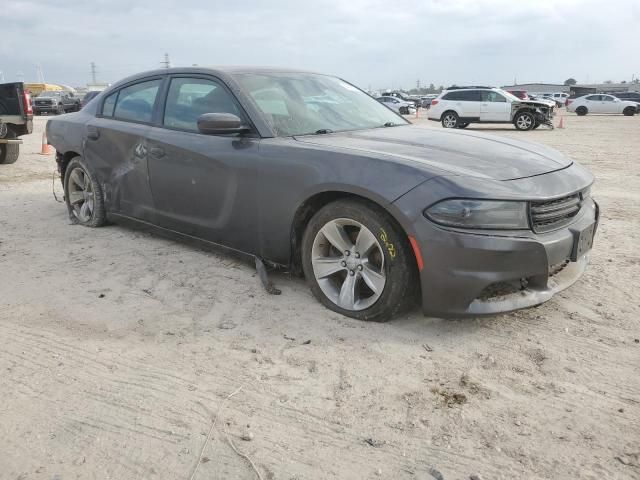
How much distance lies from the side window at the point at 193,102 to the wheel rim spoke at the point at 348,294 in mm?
1409

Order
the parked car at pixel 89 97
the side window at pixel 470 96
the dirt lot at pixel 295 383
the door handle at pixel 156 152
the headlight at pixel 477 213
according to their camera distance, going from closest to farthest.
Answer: the dirt lot at pixel 295 383 → the headlight at pixel 477 213 → the door handle at pixel 156 152 → the parked car at pixel 89 97 → the side window at pixel 470 96

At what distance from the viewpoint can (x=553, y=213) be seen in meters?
3.00

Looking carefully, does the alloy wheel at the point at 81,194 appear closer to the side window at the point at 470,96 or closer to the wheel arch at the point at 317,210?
the wheel arch at the point at 317,210

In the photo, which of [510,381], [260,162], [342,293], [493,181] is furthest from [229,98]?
[510,381]

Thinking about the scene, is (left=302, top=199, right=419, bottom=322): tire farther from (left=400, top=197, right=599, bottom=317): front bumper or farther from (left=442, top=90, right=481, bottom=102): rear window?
(left=442, top=90, right=481, bottom=102): rear window


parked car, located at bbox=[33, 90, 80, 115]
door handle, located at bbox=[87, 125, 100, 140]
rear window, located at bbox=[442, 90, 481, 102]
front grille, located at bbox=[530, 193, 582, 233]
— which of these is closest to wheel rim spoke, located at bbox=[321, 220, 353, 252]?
front grille, located at bbox=[530, 193, 582, 233]

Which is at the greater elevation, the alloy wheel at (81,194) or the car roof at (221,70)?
the car roof at (221,70)

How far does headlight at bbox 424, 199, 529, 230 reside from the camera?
2785 mm

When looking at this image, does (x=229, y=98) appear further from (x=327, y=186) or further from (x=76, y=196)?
(x=76, y=196)

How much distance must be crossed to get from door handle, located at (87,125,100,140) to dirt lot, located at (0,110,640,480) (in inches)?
58.3

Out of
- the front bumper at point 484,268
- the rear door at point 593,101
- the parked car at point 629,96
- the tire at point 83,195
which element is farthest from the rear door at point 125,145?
the parked car at point 629,96

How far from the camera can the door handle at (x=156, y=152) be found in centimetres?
424

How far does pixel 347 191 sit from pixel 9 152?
9.35 m

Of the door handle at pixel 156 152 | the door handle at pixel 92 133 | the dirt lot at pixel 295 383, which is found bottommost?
the dirt lot at pixel 295 383
